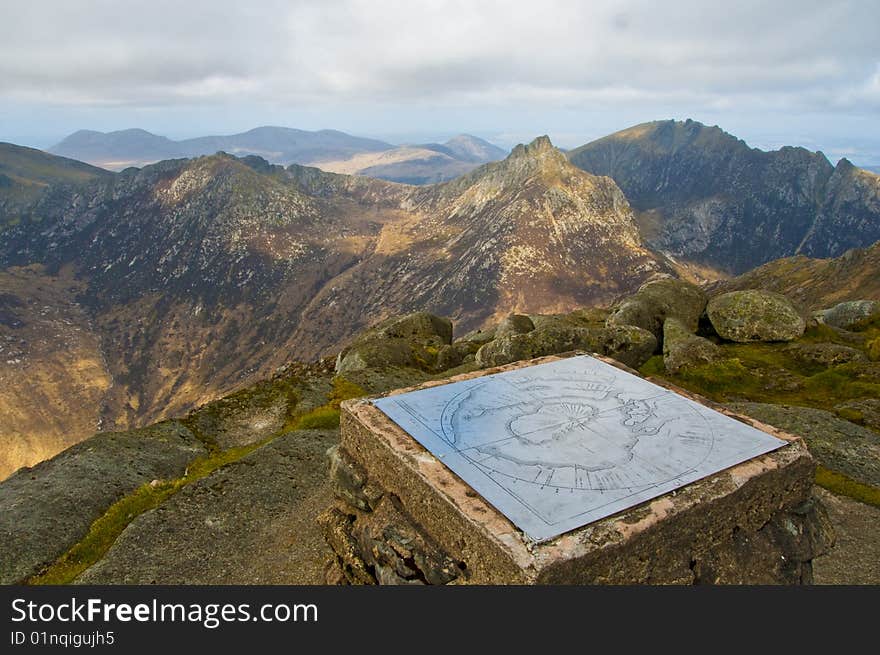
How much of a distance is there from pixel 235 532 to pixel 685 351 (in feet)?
80.8

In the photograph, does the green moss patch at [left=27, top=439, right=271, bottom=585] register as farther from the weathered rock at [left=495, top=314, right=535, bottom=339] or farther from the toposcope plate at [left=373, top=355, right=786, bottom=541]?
the weathered rock at [left=495, top=314, right=535, bottom=339]

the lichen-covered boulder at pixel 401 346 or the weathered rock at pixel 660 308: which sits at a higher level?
the weathered rock at pixel 660 308

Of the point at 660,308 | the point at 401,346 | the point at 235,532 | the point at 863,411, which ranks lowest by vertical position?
the point at 235,532

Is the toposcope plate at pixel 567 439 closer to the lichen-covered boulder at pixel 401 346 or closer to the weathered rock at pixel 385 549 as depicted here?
the weathered rock at pixel 385 549

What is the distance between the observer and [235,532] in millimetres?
17594

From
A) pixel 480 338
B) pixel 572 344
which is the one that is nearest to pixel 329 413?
pixel 572 344

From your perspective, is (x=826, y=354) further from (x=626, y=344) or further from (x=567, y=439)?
(x=567, y=439)

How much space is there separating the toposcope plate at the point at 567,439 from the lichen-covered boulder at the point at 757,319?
69.5 feet

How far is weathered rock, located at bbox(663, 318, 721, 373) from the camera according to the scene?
29.6 metres

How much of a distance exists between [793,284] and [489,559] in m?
126

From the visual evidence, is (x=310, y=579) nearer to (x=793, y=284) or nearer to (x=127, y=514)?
(x=127, y=514)

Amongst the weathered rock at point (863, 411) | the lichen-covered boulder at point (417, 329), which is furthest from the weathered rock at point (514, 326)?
the weathered rock at point (863, 411)

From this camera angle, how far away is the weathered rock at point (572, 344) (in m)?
30.5

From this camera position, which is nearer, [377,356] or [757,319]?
[757,319]
